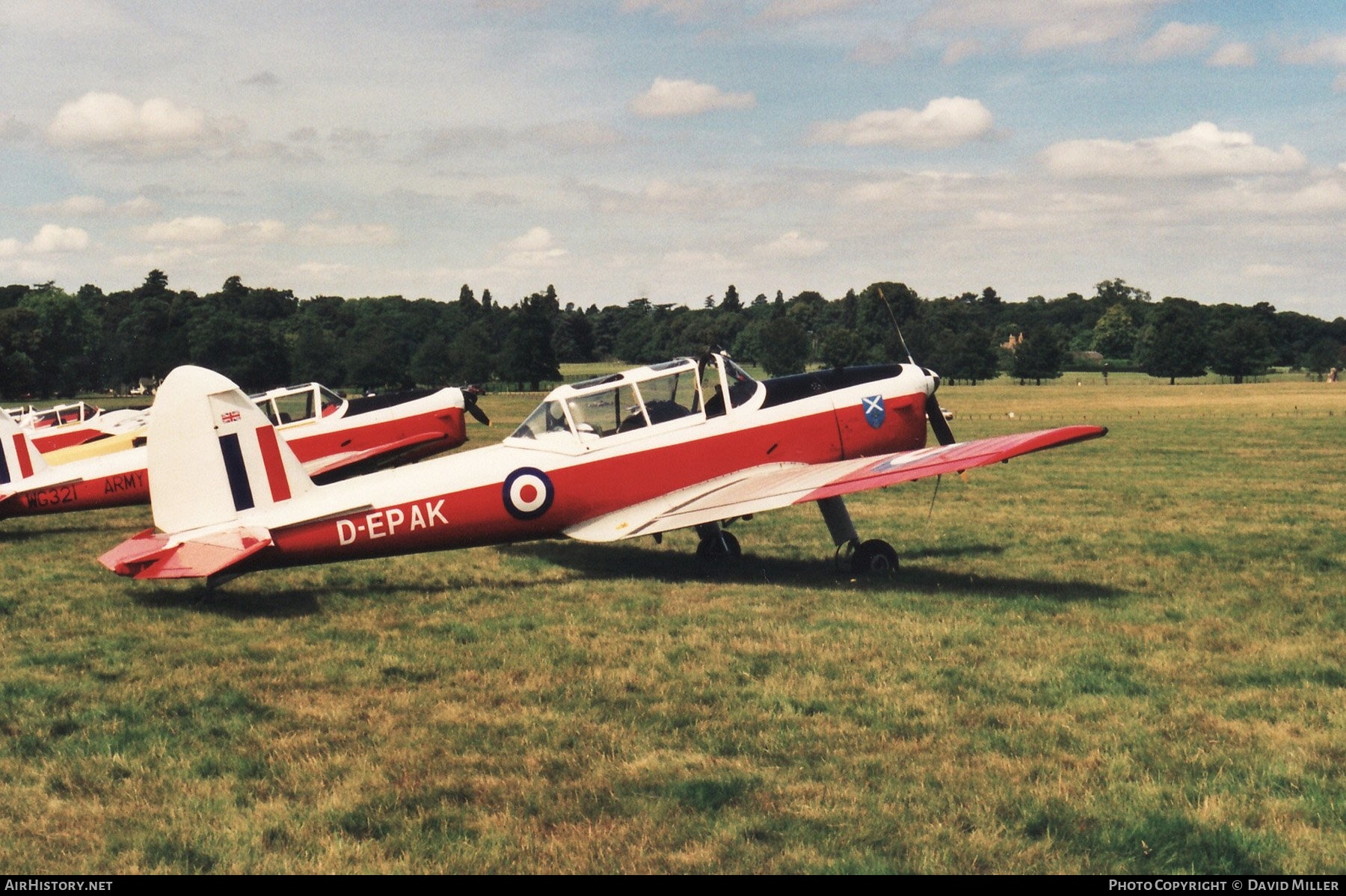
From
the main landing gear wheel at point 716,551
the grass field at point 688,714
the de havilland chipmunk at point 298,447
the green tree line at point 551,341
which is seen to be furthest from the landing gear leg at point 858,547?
the green tree line at point 551,341

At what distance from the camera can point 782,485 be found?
397 inches

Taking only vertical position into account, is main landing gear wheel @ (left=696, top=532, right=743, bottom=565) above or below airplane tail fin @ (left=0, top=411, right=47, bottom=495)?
below

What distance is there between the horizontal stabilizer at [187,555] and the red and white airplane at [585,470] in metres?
0.02

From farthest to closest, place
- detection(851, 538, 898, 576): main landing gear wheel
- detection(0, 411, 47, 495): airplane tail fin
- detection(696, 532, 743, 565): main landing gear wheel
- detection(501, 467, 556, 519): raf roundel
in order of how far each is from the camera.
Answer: detection(0, 411, 47, 495): airplane tail fin < detection(696, 532, 743, 565): main landing gear wheel < detection(851, 538, 898, 576): main landing gear wheel < detection(501, 467, 556, 519): raf roundel

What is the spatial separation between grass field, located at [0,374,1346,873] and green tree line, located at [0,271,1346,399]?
136 ft

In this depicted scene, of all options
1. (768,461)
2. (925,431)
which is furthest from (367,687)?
(925,431)

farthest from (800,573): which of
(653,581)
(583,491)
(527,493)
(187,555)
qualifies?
(187,555)

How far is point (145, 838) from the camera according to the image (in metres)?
4.51

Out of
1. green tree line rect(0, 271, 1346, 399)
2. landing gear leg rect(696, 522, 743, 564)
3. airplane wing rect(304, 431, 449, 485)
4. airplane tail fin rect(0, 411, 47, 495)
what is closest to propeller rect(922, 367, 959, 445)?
landing gear leg rect(696, 522, 743, 564)

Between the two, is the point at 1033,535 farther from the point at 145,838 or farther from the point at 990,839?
the point at 145,838

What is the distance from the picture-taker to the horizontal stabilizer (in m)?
8.51

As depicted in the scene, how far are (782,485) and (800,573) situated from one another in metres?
1.23

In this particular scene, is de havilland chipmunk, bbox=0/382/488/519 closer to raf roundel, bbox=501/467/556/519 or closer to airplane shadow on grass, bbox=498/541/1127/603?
airplane shadow on grass, bbox=498/541/1127/603

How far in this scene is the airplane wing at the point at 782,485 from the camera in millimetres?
9266
